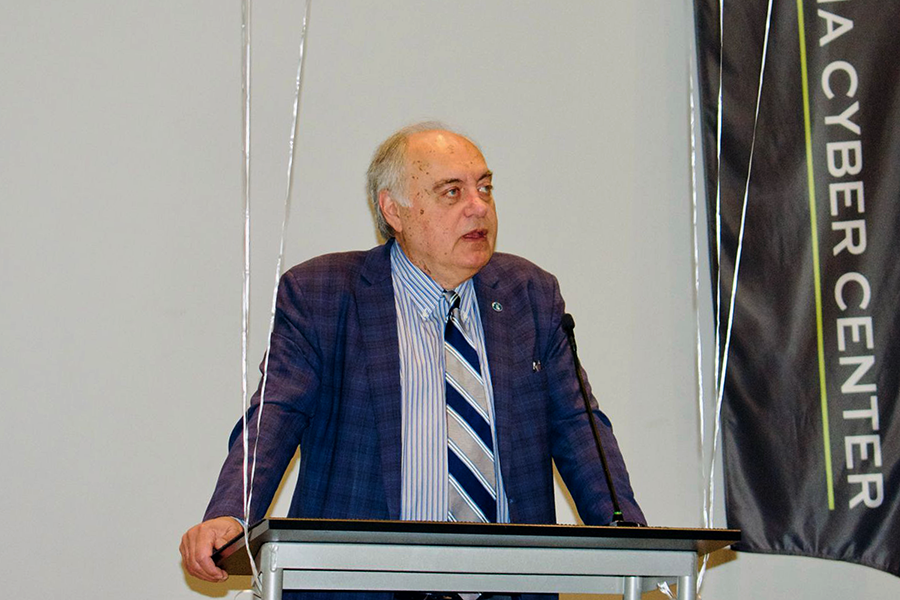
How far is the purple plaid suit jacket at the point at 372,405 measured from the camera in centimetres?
213

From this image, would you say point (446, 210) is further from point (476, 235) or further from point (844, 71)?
point (844, 71)

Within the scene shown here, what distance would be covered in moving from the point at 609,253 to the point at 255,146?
1080 mm

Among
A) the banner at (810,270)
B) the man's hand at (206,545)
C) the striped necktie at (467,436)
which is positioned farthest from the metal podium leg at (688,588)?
the banner at (810,270)

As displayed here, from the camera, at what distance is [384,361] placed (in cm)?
222

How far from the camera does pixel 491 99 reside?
3307 mm

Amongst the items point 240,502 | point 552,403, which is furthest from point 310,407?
point 552,403

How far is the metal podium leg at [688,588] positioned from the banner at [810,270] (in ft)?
Result: 4.98

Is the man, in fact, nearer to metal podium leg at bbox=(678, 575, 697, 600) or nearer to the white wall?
metal podium leg at bbox=(678, 575, 697, 600)

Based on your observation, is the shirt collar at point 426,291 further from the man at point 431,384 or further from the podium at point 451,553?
the podium at point 451,553

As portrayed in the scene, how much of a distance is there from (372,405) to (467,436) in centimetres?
20

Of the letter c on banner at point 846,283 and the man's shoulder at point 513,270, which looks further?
the letter c on banner at point 846,283

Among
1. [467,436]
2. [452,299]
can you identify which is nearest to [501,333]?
[452,299]

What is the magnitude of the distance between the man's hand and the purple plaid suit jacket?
0.22m

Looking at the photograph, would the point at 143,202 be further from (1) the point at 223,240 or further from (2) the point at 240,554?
(2) the point at 240,554
